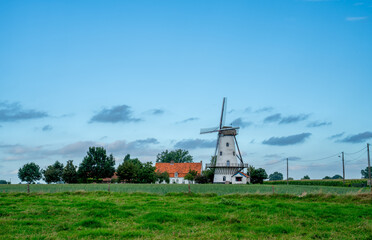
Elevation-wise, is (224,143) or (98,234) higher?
(224,143)

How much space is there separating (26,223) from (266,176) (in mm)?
78596

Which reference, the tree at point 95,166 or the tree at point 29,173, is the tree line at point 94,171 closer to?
the tree at point 95,166

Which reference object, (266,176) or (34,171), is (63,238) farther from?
(34,171)

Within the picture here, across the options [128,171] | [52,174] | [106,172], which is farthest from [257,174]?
[52,174]

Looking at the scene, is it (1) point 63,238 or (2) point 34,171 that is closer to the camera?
(1) point 63,238

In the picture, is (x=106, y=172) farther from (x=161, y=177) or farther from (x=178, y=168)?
(x=178, y=168)

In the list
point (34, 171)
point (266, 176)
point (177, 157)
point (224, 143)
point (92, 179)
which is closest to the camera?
point (224, 143)

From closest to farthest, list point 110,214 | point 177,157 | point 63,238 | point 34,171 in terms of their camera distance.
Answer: point 63,238
point 110,214
point 34,171
point 177,157

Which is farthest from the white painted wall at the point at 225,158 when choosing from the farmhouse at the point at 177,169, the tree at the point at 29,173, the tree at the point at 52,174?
the tree at the point at 29,173

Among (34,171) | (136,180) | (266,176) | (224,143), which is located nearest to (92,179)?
(136,180)

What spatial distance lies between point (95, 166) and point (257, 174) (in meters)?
43.3

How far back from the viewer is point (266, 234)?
36.6ft

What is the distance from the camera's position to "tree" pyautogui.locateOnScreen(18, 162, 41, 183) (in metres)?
109

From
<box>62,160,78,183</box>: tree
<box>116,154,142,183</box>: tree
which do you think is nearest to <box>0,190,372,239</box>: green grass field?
<box>116,154,142,183</box>: tree
